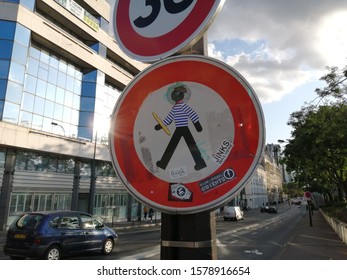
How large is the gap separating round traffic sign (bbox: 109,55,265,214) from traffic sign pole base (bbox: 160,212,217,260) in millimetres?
154

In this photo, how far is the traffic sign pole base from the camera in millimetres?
1454

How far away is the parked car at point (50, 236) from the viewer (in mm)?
9375

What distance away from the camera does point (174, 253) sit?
151cm

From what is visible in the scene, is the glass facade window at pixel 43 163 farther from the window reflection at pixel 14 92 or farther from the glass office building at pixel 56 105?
the window reflection at pixel 14 92

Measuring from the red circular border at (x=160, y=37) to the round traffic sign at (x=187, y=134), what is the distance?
20cm

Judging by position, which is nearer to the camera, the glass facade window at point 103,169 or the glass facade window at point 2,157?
the glass facade window at point 2,157

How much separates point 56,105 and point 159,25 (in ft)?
95.0

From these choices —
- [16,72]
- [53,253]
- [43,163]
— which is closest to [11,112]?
[16,72]

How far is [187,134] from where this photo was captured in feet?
4.64

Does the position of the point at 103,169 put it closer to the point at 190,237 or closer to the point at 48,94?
the point at 48,94

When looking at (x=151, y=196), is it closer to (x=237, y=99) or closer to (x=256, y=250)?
(x=237, y=99)

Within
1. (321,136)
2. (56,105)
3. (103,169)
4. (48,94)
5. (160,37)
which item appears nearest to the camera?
(160,37)

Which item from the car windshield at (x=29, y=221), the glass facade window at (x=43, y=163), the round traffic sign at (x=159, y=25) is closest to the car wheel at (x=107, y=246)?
the car windshield at (x=29, y=221)

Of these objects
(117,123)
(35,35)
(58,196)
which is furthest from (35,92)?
(117,123)
